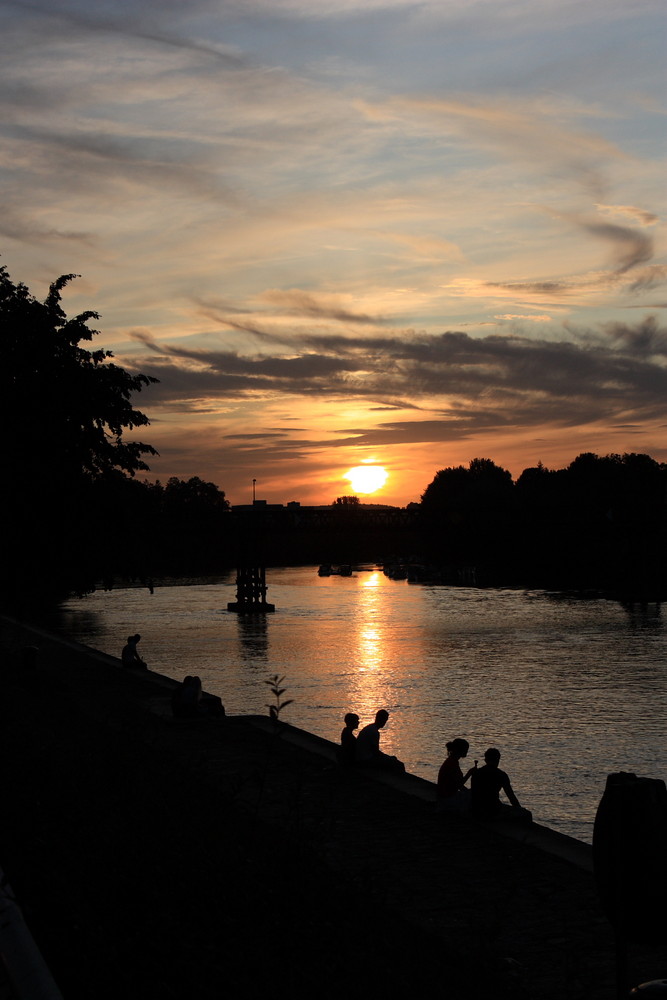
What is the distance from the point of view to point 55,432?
25750mm

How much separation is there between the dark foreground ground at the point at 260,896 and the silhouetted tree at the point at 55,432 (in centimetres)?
1067

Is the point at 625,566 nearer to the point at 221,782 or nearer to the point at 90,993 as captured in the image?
the point at 221,782

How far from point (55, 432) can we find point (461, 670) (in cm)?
3678

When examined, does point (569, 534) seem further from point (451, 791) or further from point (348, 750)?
point (451, 791)

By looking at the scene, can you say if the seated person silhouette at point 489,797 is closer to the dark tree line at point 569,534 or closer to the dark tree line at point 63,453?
the dark tree line at point 63,453

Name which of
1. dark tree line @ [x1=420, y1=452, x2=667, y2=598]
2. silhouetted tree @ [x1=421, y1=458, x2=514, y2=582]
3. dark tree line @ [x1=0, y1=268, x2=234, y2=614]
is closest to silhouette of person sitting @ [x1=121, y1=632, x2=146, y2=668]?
dark tree line @ [x1=0, y1=268, x2=234, y2=614]

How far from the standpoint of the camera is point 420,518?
7023 inches

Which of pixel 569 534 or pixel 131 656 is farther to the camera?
pixel 569 534

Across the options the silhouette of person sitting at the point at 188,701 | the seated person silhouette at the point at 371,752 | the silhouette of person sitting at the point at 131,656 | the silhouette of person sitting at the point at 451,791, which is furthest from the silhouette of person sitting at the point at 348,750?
the silhouette of person sitting at the point at 131,656

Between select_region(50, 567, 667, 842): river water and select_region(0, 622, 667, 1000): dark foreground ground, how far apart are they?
1226cm

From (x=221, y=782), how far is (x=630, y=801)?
1118 cm

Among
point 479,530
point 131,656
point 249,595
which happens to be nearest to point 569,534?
point 479,530

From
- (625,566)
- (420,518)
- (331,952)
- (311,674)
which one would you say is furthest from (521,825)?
(420,518)

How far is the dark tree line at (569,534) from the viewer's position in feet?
434
